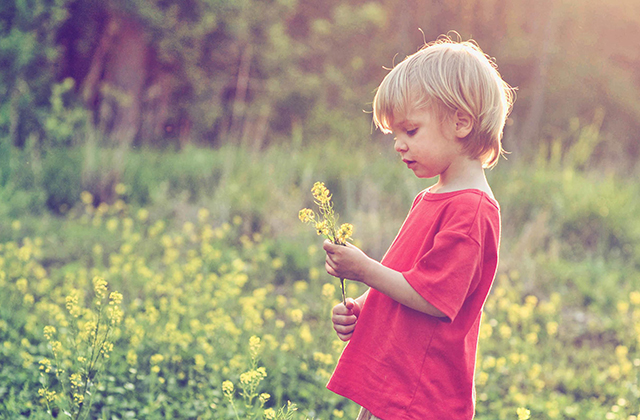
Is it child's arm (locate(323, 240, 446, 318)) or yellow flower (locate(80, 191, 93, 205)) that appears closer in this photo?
child's arm (locate(323, 240, 446, 318))

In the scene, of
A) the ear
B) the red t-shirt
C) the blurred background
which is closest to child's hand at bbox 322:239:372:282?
the red t-shirt

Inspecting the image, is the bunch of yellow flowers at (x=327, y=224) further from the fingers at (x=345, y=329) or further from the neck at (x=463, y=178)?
the neck at (x=463, y=178)

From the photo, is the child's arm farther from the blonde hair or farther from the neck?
the blonde hair

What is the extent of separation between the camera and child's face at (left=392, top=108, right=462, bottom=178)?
5.32 feet

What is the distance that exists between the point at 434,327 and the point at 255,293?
99.5 inches

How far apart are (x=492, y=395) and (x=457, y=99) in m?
2.44

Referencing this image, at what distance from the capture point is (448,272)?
1486 mm

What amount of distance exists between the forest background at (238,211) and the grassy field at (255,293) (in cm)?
2

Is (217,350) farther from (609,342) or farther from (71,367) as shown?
(609,342)

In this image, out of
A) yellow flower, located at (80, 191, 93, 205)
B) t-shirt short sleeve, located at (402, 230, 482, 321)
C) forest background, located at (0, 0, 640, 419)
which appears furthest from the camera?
yellow flower, located at (80, 191, 93, 205)

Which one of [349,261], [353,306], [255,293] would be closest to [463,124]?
[349,261]

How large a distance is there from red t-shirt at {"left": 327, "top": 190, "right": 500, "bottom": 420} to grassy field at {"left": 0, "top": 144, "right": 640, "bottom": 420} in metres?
0.36

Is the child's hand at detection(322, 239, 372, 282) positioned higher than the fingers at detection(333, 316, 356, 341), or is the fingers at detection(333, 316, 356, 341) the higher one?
the child's hand at detection(322, 239, 372, 282)

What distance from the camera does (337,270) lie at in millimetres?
1556
